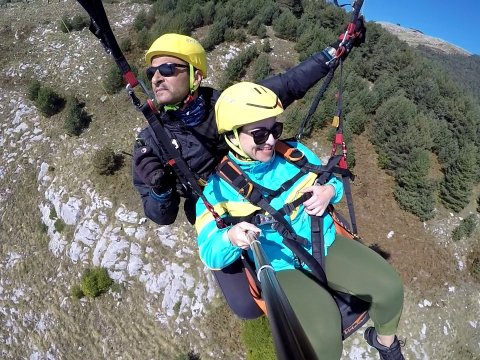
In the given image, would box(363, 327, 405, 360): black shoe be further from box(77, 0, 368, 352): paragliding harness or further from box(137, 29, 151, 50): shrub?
box(137, 29, 151, 50): shrub

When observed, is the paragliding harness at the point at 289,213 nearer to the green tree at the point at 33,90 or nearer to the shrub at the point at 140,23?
the green tree at the point at 33,90

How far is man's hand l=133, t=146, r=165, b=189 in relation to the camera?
11.8 feet

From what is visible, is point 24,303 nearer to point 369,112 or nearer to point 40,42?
point 40,42

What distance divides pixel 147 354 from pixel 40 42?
20.4 m

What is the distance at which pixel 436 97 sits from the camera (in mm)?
20750

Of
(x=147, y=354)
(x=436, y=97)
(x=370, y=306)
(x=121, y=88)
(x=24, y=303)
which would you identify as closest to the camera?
(x=370, y=306)

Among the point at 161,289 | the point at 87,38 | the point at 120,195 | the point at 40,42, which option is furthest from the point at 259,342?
the point at 40,42

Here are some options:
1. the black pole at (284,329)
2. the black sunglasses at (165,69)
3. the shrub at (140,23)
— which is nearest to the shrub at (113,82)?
the shrub at (140,23)

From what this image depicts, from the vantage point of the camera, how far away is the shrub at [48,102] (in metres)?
17.1

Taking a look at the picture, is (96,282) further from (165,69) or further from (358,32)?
(358,32)

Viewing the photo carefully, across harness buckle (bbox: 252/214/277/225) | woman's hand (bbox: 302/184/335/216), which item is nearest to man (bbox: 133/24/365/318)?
harness buckle (bbox: 252/214/277/225)

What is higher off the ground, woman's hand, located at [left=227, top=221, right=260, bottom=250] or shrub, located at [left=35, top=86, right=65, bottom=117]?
woman's hand, located at [left=227, top=221, right=260, bottom=250]

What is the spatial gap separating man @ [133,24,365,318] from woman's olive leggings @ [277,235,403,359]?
0.87 m

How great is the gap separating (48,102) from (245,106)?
17446 millimetres
